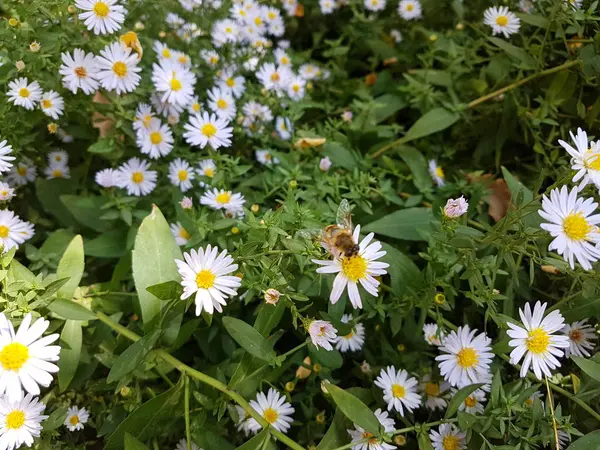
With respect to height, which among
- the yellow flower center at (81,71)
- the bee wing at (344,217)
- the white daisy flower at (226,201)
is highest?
the yellow flower center at (81,71)

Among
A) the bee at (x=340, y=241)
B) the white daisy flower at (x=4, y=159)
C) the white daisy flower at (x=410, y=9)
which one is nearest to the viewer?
the bee at (x=340, y=241)

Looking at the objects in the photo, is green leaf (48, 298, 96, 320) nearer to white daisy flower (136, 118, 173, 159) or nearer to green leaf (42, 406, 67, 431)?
green leaf (42, 406, 67, 431)

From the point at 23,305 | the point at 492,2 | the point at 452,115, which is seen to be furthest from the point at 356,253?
the point at 492,2

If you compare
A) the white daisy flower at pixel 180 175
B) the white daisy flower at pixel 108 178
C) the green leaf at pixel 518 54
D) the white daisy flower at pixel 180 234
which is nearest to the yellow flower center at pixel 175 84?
the white daisy flower at pixel 180 175

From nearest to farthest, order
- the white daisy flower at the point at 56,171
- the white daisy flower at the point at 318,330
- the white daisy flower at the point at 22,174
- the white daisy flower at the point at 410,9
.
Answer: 1. the white daisy flower at the point at 318,330
2. the white daisy flower at the point at 22,174
3. the white daisy flower at the point at 56,171
4. the white daisy flower at the point at 410,9

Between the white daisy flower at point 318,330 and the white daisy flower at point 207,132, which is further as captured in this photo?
the white daisy flower at point 207,132

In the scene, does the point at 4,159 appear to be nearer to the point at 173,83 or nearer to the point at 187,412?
the point at 173,83

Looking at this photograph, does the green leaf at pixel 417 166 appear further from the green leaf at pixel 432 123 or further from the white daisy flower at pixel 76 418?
the white daisy flower at pixel 76 418
